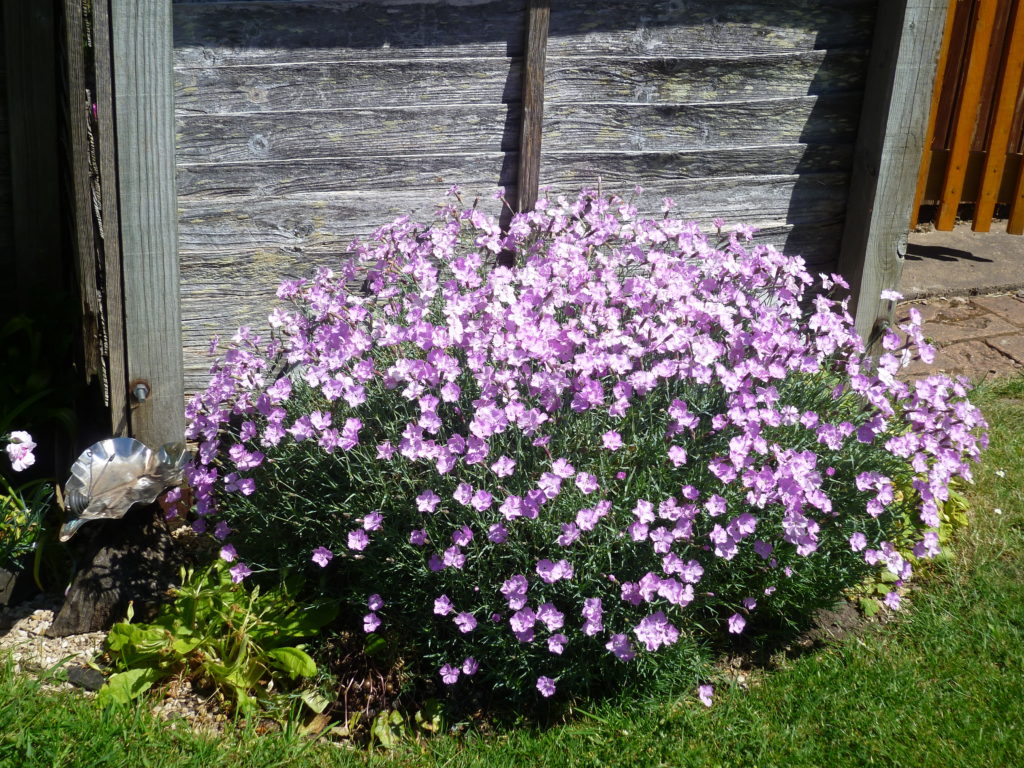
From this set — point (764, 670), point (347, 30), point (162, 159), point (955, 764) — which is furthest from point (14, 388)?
point (955, 764)

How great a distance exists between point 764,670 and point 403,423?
134 centimetres

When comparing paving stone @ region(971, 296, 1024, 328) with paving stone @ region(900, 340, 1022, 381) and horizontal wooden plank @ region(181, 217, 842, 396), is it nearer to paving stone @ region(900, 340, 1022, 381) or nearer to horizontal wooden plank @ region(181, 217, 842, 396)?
paving stone @ region(900, 340, 1022, 381)

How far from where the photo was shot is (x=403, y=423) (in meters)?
2.93

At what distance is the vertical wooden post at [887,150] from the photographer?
11.9 ft

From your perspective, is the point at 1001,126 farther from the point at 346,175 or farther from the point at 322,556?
the point at 322,556

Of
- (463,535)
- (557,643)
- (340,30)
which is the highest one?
(340,30)

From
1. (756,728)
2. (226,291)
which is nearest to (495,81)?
(226,291)

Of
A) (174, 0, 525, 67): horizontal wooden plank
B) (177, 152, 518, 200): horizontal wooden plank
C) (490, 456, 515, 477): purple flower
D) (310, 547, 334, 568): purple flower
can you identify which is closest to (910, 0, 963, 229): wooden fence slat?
(177, 152, 518, 200): horizontal wooden plank

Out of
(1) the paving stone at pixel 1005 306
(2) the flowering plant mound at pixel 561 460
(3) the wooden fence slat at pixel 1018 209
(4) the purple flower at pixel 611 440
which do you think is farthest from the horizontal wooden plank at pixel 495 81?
(3) the wooden fence slat at pixel 1018 209

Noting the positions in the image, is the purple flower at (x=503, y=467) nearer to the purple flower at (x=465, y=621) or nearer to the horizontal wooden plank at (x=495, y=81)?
the purple flower at (x=465, y=621)

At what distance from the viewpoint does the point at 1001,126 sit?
6445 millimetres

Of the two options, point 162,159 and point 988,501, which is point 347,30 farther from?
point 988,501

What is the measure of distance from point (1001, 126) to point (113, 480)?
5725 mm

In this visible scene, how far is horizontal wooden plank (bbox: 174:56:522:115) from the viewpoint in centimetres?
316
